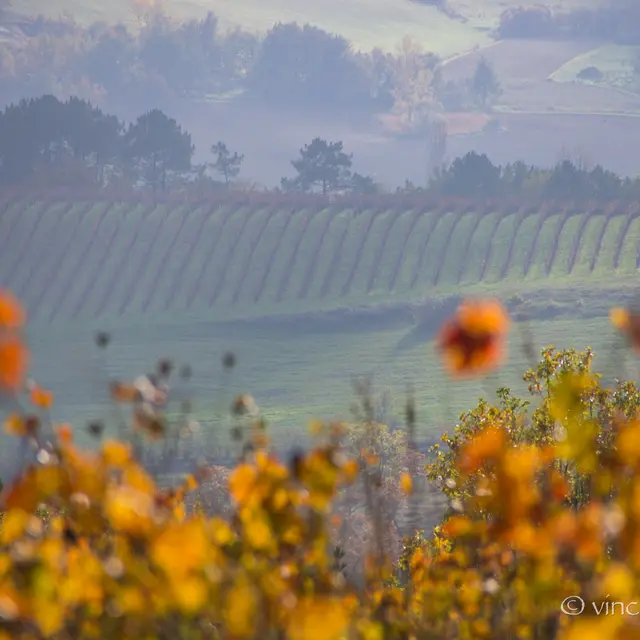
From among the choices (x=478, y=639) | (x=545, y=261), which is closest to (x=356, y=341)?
(x=545, y=261)

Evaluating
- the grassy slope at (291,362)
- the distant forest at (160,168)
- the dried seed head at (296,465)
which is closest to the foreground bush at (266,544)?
the dried seed head at (296,465)

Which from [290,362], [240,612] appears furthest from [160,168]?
[240,612]

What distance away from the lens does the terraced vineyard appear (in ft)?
247

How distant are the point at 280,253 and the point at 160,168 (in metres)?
20.9

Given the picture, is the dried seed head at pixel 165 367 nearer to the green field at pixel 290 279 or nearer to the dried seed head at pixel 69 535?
the dried seed head at pixel 69 535

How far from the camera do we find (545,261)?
75938 mm

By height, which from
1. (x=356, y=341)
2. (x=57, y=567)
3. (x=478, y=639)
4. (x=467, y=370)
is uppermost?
(x=467, y=370)

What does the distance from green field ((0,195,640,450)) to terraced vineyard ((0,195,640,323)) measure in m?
0.11

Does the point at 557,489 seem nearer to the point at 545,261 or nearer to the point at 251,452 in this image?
the point at 251,452

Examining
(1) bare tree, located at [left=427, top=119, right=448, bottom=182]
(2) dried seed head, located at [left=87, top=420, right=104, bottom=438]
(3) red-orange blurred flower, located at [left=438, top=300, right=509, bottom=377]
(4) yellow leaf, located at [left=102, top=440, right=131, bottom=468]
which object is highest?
(3) red-orange blurred flower, located at [left=438, top=300, right=509, bottom=377]

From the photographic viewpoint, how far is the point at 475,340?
3178 millimetres

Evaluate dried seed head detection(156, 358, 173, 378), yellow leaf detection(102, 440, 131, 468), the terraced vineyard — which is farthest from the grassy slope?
yellow leaf detection(102, 440, 131, 468)

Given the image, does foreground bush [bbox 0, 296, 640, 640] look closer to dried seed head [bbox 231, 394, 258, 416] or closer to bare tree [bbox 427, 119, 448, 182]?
→ dried seed head [bbox 231, 394, 258, 416]

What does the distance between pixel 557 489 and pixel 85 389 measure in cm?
5286
